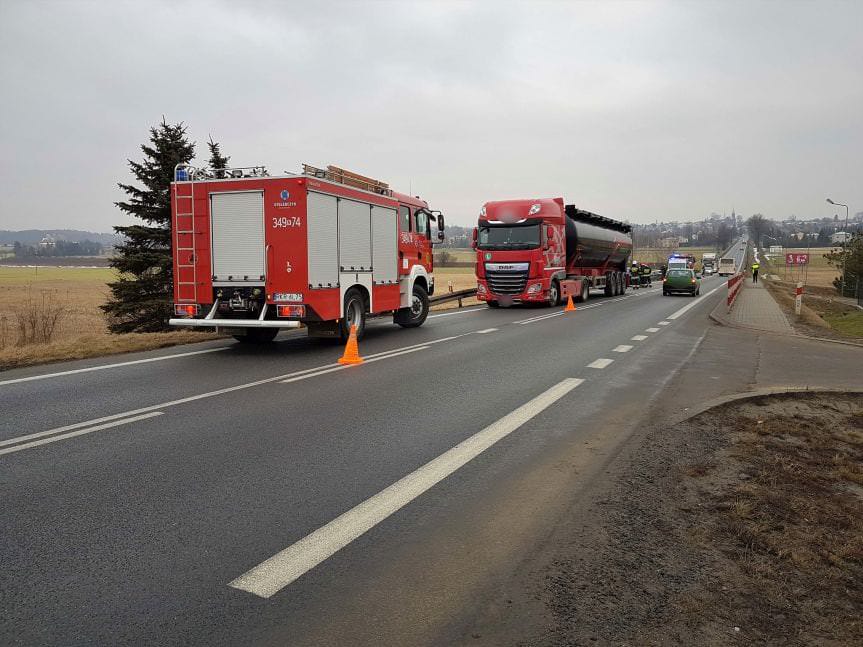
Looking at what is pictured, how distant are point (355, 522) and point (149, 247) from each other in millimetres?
24104

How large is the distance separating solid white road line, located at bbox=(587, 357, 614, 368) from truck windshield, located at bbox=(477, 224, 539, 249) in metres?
12.7

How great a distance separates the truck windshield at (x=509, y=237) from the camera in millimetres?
22734

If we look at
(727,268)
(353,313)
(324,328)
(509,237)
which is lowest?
(324,328)

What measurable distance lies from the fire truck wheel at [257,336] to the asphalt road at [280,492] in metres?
3.29

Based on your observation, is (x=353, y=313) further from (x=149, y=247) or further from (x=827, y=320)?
(x=827, y=320)

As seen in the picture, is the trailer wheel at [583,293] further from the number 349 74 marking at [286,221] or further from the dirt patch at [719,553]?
the dirt patch at [719,553]

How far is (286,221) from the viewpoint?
A: 34.7 feet

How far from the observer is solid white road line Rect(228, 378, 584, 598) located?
9.80 ft

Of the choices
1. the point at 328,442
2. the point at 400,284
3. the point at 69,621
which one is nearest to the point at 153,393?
the point at 328,442

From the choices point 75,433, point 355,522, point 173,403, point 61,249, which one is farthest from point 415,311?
point 61,249

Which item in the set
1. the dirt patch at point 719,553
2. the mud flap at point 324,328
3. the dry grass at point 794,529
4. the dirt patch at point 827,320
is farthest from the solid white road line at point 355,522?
the dirt patch at point 827,320

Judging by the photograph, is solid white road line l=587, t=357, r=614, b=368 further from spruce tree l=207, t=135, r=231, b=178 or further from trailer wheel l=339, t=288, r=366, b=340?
spruce tree l=207, t=135, r=231, b=178

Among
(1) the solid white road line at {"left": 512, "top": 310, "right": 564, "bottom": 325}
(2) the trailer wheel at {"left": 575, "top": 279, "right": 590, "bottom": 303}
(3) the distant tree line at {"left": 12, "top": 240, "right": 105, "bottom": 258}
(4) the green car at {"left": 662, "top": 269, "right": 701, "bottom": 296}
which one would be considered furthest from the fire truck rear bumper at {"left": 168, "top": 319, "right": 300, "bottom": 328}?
(3) the distant tree line at {"left": 12, "top": 240, "right": 105, "bottom": 258}

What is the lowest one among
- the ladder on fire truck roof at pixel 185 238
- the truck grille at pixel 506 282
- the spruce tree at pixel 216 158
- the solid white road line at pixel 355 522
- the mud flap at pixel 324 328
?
the solid white road line at pixel 355 522
